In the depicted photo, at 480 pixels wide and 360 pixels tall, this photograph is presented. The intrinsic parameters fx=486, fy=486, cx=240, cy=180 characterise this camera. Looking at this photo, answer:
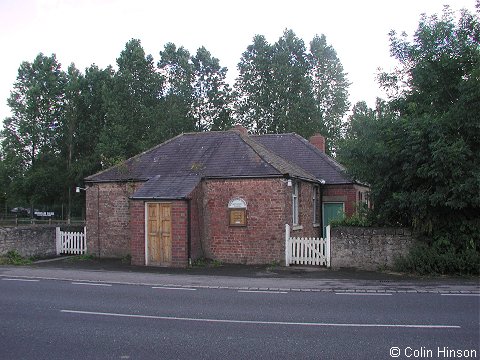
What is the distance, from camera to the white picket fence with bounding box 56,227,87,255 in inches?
875

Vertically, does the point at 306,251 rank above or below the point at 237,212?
below

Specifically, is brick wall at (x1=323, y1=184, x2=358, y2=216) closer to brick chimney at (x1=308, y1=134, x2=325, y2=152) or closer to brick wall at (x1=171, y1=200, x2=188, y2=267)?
Answer: brick chimney at (x1=308, y1=134, x2=325, y2=152)

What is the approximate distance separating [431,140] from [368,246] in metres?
4.00

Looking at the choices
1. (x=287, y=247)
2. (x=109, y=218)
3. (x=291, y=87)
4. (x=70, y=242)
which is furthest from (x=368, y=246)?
(x=291, y=87)

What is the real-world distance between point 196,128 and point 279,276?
34156 millimetres

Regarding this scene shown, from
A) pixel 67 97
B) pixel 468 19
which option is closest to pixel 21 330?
pixel 468 19

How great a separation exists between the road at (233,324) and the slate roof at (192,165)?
21.8 ft

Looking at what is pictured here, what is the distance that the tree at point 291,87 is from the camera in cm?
4497

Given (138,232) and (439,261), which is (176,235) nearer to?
(138,232)

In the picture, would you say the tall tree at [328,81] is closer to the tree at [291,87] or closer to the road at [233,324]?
the tree at [291,87]

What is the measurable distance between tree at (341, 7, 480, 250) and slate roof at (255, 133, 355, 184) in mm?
7772

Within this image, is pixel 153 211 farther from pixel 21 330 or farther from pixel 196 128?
pixel 196 128

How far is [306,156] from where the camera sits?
26391 millimetres

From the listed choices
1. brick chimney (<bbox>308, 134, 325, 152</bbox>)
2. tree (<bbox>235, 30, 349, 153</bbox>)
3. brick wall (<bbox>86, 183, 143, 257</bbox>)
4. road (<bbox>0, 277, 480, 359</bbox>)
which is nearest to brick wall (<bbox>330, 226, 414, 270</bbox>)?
road (<bbox>0, 277, 480, 359</bbox>)
